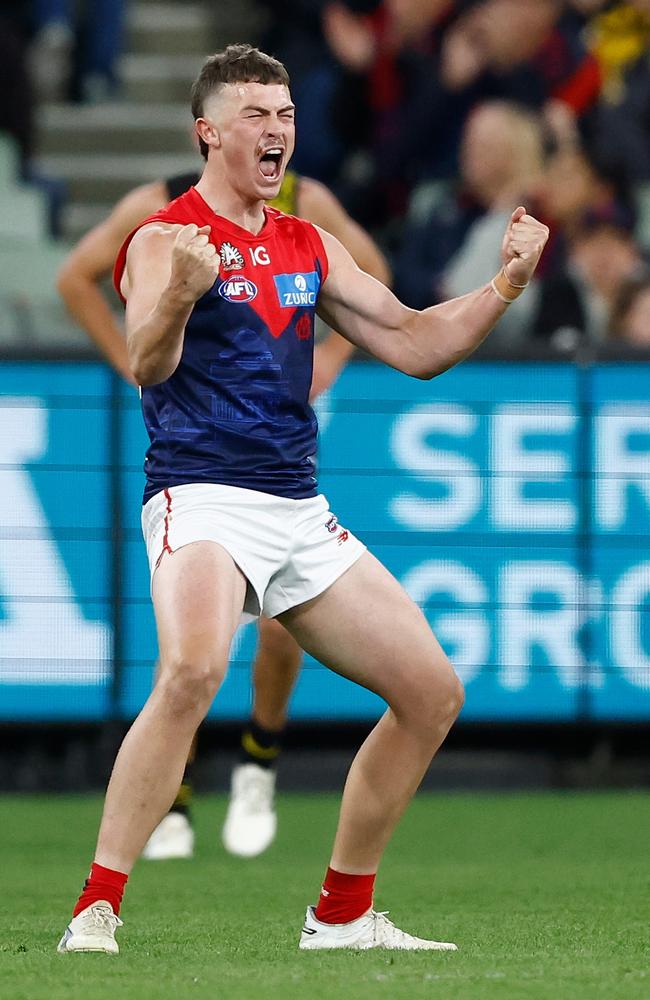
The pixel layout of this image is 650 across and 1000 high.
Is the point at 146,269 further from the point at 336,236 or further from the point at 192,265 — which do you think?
the point at 336,236

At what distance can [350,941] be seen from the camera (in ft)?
17.2

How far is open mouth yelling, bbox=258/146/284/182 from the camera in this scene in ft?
16.9

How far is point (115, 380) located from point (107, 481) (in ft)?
1.42

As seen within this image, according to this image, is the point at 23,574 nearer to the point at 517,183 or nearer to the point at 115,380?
the point at 115,380

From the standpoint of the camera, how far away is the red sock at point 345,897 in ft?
17.2

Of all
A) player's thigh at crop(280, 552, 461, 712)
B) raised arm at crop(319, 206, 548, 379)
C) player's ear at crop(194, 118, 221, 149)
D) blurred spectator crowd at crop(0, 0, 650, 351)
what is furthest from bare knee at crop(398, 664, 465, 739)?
blurred spectator crowd at crop(0, 0, 650, 351)

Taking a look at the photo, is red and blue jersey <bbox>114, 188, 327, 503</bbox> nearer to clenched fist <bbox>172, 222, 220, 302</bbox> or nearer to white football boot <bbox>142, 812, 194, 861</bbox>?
clenched fist <bbox>172, 222, 220, 302</bbox>

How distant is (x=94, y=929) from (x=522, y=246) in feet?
6.16

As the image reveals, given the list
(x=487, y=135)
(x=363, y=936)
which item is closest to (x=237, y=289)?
(x=363, y=936)

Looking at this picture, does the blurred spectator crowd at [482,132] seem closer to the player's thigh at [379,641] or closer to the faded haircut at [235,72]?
the faded haircut at [235,72]

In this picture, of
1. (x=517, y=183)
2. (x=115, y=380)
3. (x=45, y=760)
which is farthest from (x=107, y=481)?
(x=517, y=183)

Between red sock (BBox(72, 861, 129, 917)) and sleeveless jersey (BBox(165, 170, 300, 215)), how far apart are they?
3.07 m

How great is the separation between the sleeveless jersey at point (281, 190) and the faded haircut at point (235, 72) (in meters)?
2.07

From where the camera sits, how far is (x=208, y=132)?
5234 mm
